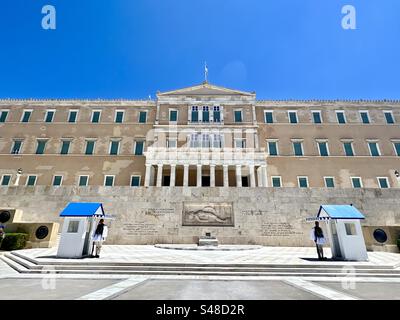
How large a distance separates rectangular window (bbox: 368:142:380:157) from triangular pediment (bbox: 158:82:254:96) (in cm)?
1642

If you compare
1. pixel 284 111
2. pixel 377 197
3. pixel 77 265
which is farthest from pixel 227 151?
pixel 77 265

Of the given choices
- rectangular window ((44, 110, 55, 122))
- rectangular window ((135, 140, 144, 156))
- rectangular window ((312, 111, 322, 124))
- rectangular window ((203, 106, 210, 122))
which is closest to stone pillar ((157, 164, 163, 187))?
rectangular window ((135, 140, 144, 156))

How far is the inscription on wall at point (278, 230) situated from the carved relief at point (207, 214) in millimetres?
2273

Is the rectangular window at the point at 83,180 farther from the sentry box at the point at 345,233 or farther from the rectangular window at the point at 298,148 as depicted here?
the rectangular window at the point at 298,148

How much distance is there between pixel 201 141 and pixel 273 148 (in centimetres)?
942

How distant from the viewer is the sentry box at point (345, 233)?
29.0 ft

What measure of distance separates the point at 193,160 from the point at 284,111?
A: 48.9 feet

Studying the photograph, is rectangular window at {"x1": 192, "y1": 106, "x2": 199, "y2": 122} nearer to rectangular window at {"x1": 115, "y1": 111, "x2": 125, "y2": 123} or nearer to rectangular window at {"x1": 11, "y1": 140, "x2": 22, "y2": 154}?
rectangular window at {"x1": 115, "y1": 111, "x2": 125, "y2": 123}

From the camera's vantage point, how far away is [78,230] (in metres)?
9.11

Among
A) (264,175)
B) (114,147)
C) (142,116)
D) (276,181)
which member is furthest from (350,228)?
(142,116)

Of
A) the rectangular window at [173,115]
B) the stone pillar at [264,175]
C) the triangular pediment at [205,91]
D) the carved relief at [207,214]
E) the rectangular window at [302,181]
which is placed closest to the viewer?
the carved relief at [207,214]

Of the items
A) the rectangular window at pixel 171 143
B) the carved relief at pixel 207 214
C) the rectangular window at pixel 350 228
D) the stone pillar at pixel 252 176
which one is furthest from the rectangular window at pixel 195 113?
the rectangular window at pixel 350 228

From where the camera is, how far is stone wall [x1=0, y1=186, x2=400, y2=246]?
14.7 meters

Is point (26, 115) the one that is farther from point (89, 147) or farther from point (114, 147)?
point (114, 147)
